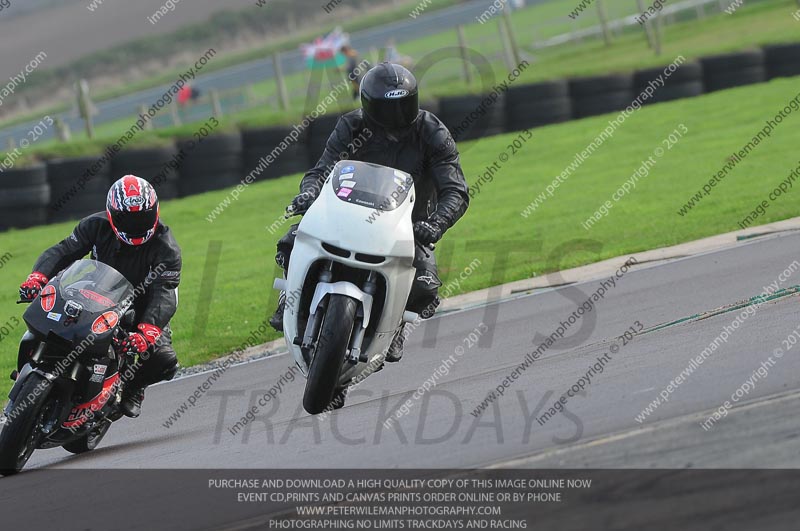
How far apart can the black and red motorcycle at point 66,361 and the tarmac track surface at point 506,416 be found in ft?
0.74

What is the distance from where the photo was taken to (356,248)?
5.99m

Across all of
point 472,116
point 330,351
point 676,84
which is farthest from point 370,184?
point 676,84

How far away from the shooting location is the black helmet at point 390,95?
6602 mm

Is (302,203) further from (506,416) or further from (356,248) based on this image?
(506,416)

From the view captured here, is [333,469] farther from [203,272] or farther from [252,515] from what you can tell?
[203,272]

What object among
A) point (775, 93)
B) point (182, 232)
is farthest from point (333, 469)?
point (775, 93)

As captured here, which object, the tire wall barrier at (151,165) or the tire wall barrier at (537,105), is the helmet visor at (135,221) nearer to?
the tire wall barrier at (151,165)

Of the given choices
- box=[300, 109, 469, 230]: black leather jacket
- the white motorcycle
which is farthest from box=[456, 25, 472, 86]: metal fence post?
the white motorcycle

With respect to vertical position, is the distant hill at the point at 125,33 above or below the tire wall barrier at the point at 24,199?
below

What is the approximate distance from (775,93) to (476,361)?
45.3ft

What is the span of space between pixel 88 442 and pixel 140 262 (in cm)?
118

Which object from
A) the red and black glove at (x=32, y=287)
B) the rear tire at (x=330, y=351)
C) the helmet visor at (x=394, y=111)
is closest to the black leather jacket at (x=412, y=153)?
the helmet visor at (x=394, y=111)

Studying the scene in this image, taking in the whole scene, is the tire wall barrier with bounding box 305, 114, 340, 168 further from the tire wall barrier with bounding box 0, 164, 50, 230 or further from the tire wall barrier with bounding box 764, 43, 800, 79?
the tire wall barrier with bounding box 764, 43, 800, 79

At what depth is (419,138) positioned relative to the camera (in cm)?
703
